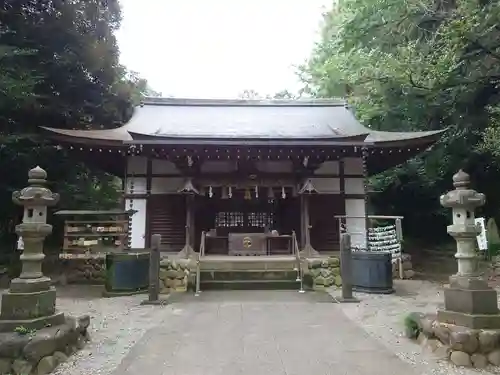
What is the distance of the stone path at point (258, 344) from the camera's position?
12.5ft

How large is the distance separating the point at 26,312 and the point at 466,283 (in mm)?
5096

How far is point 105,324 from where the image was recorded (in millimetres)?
5691

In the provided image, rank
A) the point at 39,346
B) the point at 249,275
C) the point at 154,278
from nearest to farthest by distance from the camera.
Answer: the point at 39,346, the point at 154,278, the point at 249,275

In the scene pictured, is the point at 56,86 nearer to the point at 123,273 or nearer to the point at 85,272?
the point at 85,272

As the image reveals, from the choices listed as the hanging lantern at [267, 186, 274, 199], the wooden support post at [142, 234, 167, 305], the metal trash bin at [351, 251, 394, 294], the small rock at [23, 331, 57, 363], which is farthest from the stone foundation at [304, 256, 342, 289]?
the small rock at [23, 331, 57, 363]

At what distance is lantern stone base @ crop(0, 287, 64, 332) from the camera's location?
4.12 m

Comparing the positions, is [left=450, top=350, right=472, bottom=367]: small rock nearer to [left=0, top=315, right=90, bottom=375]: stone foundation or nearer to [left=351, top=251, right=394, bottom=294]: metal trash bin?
[left=351, top=251, right=394, bottom=294]: metal trash bin

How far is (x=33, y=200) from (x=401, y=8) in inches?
442

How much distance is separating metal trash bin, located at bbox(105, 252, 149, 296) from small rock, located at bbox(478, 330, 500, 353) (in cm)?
650

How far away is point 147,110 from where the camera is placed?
1347cm

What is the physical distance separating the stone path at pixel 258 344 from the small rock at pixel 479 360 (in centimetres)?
72

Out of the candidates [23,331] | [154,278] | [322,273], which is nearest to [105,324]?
[154,278]

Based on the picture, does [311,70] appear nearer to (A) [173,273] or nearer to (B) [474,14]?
(B) [474,14]

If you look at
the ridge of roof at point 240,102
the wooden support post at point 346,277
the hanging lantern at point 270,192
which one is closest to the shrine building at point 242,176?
the hanging lantern at point 270,192
